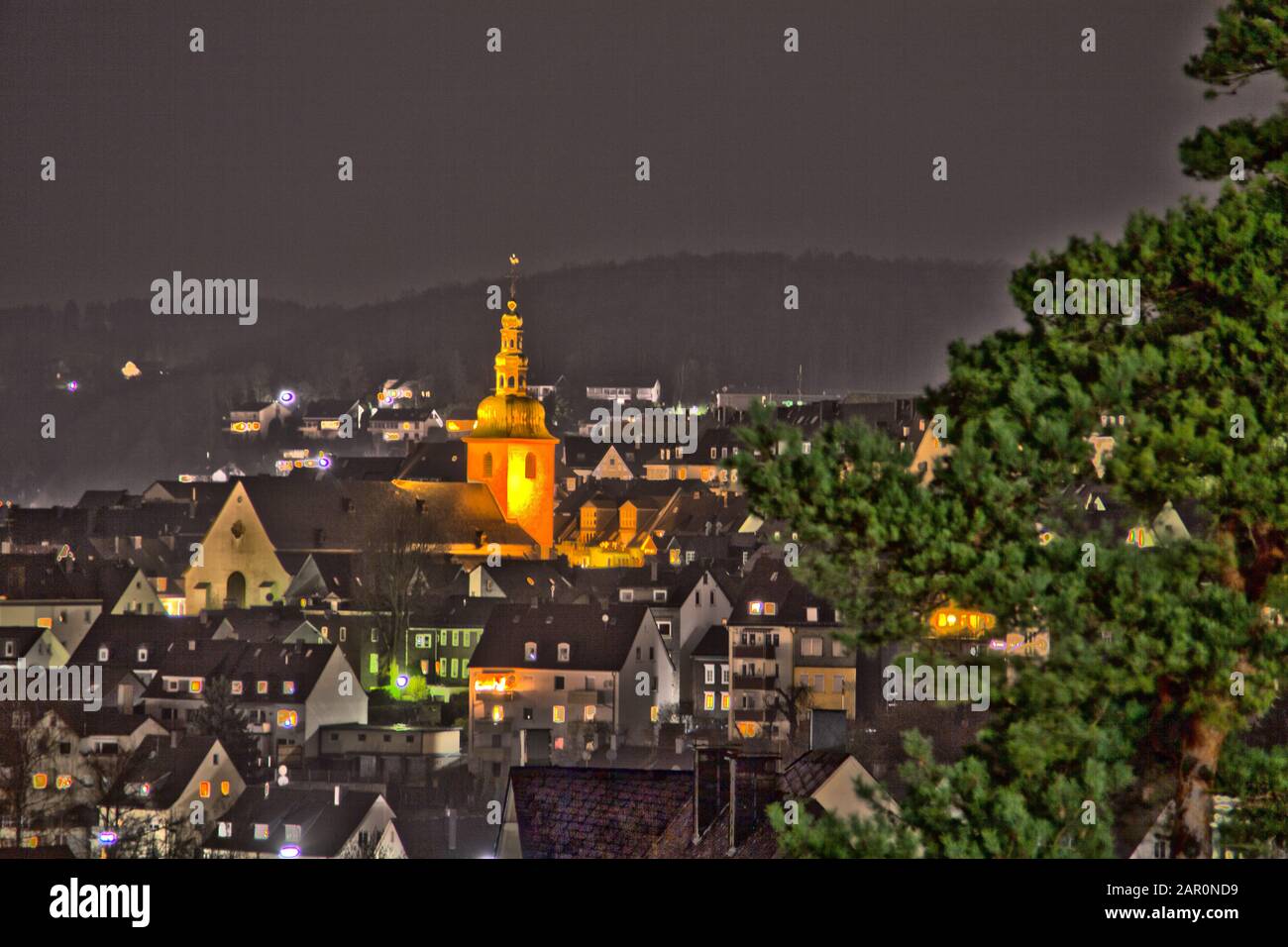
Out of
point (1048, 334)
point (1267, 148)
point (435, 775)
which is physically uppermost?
point (1267, 148)

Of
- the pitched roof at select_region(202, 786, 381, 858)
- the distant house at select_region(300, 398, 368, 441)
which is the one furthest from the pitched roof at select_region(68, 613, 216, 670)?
the distant house at select_region(300, 398, 368, 441)

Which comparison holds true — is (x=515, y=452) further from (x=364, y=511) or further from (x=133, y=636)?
(x=133, y=636)

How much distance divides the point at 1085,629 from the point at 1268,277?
2268 mm

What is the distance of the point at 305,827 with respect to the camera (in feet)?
117

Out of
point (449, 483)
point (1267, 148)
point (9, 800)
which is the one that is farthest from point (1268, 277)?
point (449, 483)

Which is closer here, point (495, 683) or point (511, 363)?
point (495, 683)

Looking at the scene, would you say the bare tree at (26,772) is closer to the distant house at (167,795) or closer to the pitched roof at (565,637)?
the distant house at (167,795)

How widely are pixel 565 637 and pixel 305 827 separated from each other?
20.2 meters

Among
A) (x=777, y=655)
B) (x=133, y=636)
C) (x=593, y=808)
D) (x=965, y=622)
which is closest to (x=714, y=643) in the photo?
(x=777, y=655)

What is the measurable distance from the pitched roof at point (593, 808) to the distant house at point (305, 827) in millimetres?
11269

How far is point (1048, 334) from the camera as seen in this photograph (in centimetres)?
1313

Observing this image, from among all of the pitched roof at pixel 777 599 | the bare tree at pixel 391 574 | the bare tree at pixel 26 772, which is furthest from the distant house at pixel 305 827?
the bare tree at pixel 391 574

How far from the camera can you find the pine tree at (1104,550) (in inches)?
475

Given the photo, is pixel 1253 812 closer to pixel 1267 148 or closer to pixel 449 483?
pixel 1267 148
